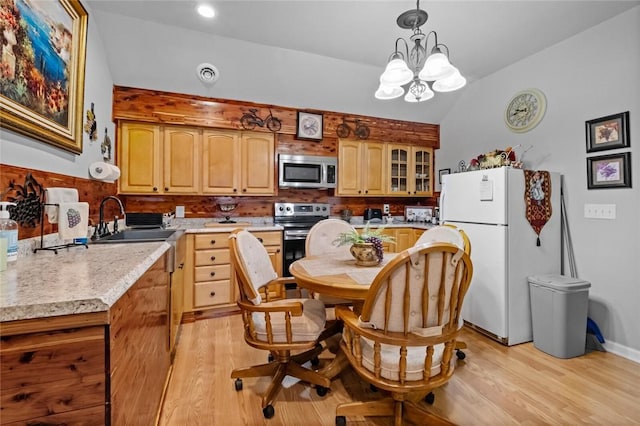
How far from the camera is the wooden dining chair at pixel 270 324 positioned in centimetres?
150

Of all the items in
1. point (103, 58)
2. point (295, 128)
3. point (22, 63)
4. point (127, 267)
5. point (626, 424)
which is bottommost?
point (626, 424)

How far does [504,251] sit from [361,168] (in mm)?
2202

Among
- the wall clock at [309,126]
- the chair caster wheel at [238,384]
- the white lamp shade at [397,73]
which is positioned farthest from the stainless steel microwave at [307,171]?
the chair caster wheel at [238,384]

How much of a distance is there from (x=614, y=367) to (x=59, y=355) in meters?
3.25

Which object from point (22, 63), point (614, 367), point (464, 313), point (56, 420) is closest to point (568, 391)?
point (614, 367)

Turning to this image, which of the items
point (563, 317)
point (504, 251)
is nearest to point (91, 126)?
point (504, 251)

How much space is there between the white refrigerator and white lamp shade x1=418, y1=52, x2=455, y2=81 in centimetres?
111

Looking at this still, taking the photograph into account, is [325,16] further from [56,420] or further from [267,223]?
[56,420]

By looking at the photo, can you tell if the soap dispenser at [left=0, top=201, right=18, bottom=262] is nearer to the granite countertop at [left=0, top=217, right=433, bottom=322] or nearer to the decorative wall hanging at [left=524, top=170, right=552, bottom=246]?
the granite countertop at [left=0, top=217, right=433, bottom=322]

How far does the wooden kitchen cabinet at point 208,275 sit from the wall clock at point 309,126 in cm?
172

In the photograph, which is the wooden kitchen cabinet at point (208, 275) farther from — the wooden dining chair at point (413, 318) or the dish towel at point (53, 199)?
the wooden dining chair at point (413, 318)

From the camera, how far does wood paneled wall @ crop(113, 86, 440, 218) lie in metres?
3.14

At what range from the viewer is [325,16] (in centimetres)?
247

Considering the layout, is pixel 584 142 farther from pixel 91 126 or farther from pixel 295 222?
pixel 91 126
